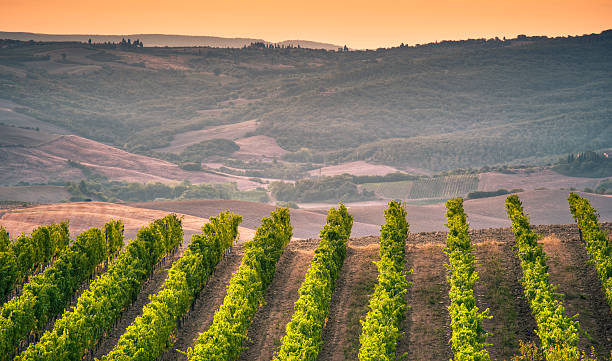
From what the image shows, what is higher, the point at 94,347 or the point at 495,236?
the point at 495,236

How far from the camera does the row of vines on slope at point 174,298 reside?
74.9ft

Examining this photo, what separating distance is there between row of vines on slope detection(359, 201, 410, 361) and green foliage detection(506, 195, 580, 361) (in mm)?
4926

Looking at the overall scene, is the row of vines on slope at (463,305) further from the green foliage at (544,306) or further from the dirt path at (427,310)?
the green foliage at (544,306)

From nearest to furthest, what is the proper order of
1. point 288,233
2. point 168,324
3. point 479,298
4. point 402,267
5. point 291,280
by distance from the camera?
point 168,324, point 479,298, point 402,267, point 291,280, point 288,233

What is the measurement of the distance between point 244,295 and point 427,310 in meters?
7.64

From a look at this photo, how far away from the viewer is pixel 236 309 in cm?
2600

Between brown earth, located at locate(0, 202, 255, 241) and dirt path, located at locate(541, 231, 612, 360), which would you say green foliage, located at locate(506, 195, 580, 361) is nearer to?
dirt path, located at locate(541, 231, 612, 360)

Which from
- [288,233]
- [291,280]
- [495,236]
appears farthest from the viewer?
[288,233]

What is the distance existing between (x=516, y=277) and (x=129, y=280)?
1723 cm

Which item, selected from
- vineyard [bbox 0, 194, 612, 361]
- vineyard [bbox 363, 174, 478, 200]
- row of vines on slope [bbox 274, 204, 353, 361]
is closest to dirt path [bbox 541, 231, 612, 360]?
vineyard [bbox 0, 194, 612, 361]

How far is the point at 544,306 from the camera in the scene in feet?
79.0

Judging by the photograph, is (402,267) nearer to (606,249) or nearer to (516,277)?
(516,277)

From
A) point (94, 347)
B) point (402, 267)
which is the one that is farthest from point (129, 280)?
point (402, 267)

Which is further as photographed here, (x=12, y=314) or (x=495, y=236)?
(x=495, y=236)
